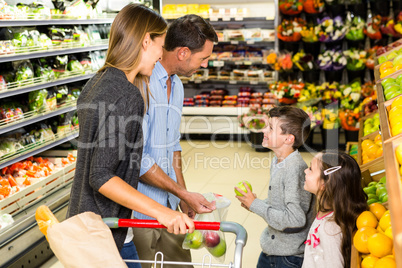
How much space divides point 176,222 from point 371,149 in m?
2.07

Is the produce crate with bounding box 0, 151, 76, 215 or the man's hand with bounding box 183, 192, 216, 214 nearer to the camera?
the man's hand with bounding box 183, 192, 216, 214

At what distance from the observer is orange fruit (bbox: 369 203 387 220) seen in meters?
1.90

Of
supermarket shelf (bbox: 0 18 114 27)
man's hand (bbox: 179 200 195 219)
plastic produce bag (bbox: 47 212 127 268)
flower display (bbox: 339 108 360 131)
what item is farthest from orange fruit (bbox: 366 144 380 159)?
flower display (bbox: 339 108 360 131)

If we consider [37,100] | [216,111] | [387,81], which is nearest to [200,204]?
[387,81]

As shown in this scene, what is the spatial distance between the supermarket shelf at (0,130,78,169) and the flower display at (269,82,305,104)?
296cm

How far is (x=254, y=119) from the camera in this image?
6617mm

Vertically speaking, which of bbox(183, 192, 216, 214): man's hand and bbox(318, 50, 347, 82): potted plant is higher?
bbox(318, 50, 347, 82): potted plant

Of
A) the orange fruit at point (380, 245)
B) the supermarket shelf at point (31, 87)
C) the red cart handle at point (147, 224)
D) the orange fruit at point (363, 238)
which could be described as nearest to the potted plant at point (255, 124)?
the supermarket shelf at point (31, 87)

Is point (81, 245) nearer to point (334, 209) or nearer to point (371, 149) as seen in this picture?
point (334, 209)

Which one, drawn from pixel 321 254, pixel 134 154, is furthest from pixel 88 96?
pixel 321 254

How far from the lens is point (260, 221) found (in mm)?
4238

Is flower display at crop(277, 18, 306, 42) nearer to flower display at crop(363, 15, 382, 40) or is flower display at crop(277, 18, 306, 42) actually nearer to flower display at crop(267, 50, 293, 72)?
flower display at crop(267, 50, 293, 72)

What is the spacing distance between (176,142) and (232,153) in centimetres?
408

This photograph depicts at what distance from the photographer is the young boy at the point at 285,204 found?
6.91ft
